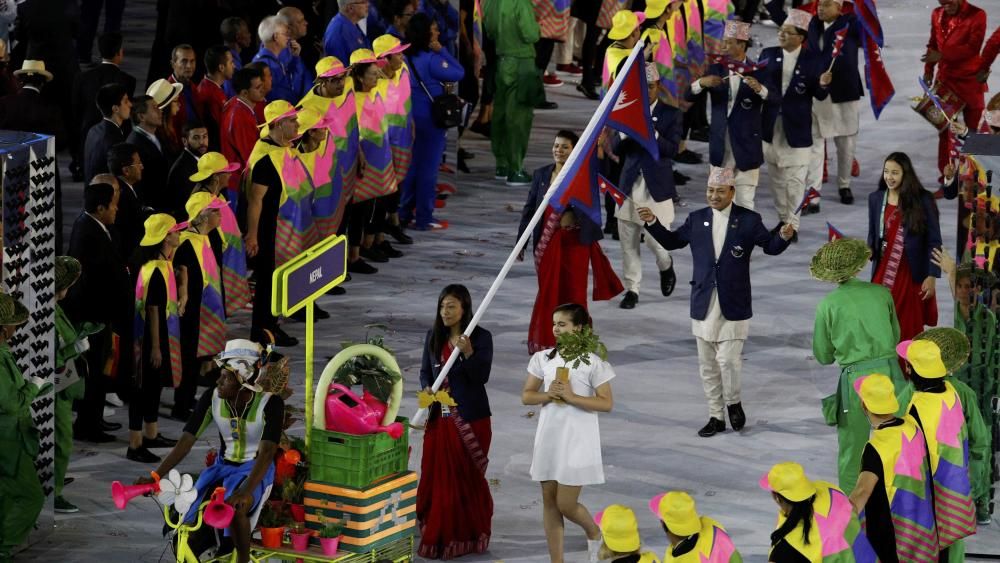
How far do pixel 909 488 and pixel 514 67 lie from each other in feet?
30.7

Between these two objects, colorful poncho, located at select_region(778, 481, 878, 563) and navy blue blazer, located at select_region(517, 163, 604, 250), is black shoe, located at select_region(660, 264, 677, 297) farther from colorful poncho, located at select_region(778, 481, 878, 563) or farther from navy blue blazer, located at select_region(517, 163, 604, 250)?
colorful poncho, located at select_region(778, 481, 878, 563)

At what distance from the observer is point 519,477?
40.8 ft

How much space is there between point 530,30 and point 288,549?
9.34 meters

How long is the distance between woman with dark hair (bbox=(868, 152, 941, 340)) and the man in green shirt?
50.4 inches

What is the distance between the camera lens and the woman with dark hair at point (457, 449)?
1120 cm

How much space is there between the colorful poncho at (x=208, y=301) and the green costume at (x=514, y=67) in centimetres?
603

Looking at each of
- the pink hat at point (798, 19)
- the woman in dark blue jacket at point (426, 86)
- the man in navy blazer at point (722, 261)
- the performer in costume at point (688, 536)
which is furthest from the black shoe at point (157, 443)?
the pink hat at point (798, 19)

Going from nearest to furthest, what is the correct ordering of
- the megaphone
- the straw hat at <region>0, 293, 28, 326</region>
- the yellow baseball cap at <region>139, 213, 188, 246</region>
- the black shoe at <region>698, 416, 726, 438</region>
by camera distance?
1. the megaphone
2. the straw hat at <region>0, 293, 28, 326</region>
3. the yellow baseball cap at <region>139, 213, 188, 246</region>
4. the black shoe at <region>698, 416, 726, 438</region>

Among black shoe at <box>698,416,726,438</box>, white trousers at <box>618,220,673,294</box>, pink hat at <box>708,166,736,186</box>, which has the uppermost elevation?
pink hat at <box>708,166,736,186</box>

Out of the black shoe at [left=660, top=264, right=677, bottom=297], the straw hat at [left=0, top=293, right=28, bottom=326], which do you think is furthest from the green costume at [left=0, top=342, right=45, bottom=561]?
the black shoe at [left=660, top=264, right=677, bottom=297]

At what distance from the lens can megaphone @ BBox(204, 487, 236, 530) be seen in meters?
9.62

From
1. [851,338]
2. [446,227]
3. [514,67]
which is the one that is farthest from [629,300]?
[851,338]

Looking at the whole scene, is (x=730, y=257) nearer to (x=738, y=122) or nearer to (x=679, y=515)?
(x=738, y=122)

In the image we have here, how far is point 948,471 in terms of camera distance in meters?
10.3
